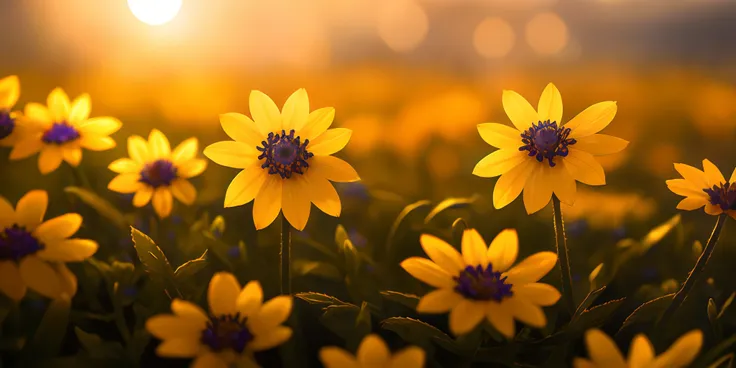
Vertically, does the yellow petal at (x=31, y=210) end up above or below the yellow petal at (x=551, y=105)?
below

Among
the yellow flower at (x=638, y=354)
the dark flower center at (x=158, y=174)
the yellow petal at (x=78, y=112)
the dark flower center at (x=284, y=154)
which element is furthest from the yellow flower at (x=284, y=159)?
the yellow petal at (x=78, y=112)

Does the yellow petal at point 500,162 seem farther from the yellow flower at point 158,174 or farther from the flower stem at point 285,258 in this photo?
the yellow flower at point 158,174

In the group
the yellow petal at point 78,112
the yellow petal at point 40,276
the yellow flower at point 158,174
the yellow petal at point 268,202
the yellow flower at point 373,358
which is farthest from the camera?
the yellow petal at point 78,112

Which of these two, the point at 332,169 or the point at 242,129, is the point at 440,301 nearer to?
the point at 332,169

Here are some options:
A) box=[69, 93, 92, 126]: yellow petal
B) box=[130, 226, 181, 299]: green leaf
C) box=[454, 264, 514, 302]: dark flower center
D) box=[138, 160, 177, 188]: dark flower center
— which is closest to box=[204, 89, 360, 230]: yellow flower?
box=[130, 226, 181, 299]: green leaf

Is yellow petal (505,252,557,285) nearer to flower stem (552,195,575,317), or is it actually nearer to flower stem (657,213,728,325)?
flower stem (552,195,575,317)

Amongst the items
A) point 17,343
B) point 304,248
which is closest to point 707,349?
point 304,248

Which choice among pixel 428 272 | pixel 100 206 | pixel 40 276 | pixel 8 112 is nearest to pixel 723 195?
pixel 428 272
